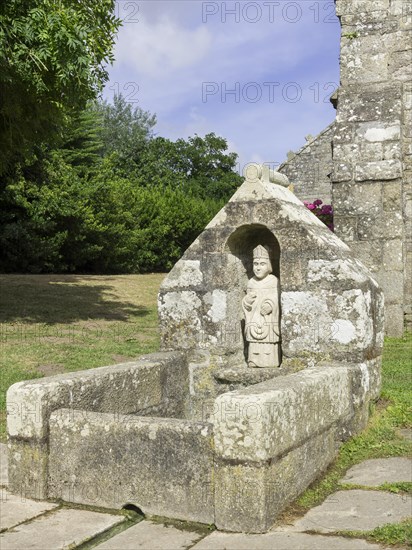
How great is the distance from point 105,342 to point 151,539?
24.1 ft

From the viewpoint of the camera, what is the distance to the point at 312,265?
5059 millimetres

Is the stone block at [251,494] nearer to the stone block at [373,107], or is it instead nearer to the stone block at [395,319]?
the stone block at [395,319]

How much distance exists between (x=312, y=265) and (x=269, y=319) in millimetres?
643

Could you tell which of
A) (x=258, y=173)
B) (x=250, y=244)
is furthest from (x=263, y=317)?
(x=258, y=173)

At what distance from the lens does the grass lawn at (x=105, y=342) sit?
14.9ft

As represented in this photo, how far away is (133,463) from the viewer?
3.74 meters

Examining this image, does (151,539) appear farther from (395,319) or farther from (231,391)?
(395,319)

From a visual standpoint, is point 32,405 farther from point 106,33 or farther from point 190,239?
point 190,239

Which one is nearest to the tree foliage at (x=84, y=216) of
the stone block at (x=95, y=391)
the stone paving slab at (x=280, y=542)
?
the stone block at (x=95, y=391)

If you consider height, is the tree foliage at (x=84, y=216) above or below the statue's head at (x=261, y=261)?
above

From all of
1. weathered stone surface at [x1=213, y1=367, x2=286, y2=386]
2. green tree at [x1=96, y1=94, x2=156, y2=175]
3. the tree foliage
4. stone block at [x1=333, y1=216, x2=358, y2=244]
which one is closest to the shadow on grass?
the tree foliage

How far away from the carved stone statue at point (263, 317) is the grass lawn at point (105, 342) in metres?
0.95

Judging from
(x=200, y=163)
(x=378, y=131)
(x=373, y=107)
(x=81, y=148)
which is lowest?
(x=378, y=131)

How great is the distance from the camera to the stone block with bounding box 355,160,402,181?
9.23m
